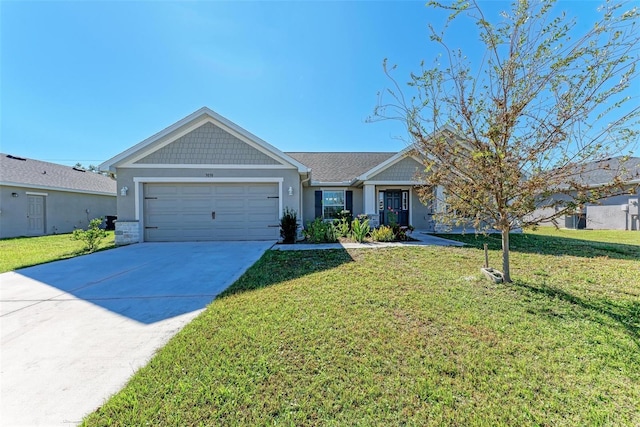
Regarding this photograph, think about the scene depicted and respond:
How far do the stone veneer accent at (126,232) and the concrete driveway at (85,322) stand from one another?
3111mm

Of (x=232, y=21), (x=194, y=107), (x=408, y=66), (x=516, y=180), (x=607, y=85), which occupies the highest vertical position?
(x=232, y=21)

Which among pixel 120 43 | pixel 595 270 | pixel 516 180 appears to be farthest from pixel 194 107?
pixel 595 270

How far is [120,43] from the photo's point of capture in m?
10.0

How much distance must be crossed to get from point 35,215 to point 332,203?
16558mm

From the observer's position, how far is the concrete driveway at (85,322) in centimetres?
225

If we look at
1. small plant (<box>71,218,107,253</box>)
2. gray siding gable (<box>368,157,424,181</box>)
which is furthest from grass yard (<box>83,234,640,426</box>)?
gray siding gable (<box>368,157,424,181</box>)

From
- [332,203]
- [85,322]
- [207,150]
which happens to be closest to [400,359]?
[85,322]

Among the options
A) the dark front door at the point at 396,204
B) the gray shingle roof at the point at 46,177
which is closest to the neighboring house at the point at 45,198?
the gray shingle roof at the point at 46,177

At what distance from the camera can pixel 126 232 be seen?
→ 1039 centimetres

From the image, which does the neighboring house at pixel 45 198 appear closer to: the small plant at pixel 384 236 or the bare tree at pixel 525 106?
the small plant at pixel 384 236

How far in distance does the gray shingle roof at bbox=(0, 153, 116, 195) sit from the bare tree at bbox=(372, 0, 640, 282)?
1949 cm

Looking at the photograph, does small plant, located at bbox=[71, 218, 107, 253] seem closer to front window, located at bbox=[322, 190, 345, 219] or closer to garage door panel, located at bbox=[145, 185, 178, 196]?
garage door panel, located at bbox=[145, 185, 178, 196]

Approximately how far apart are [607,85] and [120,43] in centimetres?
1396

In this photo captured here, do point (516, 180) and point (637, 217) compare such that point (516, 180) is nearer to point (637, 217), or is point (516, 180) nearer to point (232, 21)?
point (232, 21)
